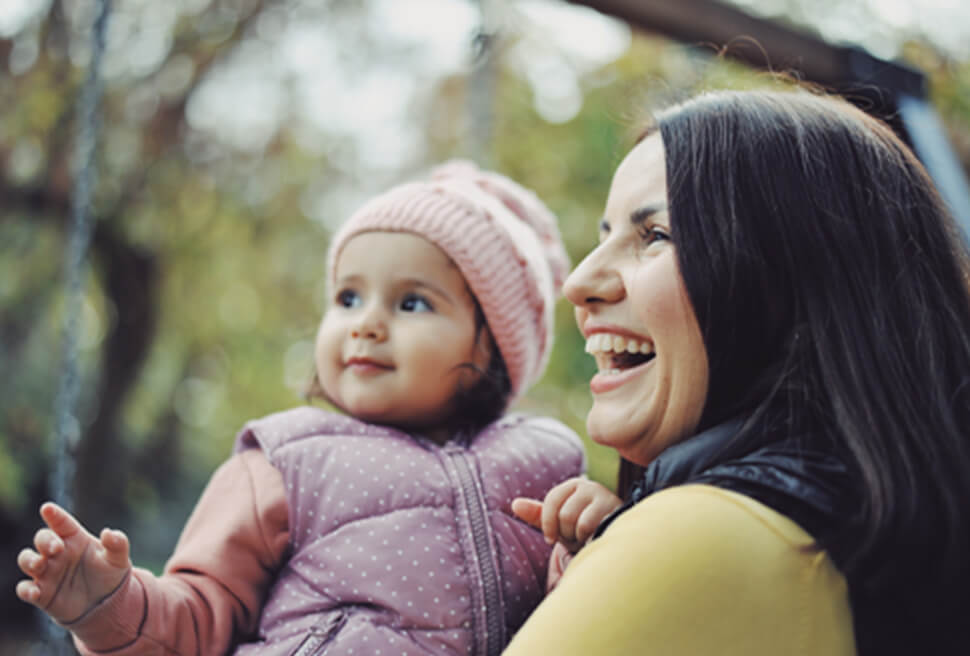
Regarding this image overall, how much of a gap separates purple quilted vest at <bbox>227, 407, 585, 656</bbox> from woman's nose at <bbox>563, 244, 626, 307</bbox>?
14.4 inches

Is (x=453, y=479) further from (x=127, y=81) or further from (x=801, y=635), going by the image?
(x=127, y=81)

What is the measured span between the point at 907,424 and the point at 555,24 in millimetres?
5307

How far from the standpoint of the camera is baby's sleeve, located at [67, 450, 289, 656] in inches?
44.2

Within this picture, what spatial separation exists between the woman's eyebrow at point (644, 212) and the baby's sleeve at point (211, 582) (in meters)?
0.63

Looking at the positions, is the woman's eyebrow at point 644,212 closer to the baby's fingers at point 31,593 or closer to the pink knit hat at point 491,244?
the pink knit hat at point 491,244

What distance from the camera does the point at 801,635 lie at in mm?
748

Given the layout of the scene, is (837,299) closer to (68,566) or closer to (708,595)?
(708,595)

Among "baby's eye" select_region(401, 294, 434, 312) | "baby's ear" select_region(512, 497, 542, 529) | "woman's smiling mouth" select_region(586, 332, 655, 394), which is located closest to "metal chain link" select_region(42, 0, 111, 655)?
"baby's eye" select_region(401, 294, 434, 312)

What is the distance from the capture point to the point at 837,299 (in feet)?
2.98

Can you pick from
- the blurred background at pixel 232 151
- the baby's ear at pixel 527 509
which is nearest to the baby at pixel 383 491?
the baby's ear at pixel 527 509

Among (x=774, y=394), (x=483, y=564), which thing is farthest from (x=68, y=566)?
(x=774, y=394)

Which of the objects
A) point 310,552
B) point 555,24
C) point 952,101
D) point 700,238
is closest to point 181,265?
point 555,24

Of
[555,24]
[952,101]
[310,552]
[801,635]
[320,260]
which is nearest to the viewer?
[801,635]

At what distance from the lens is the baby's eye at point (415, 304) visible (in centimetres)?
146
